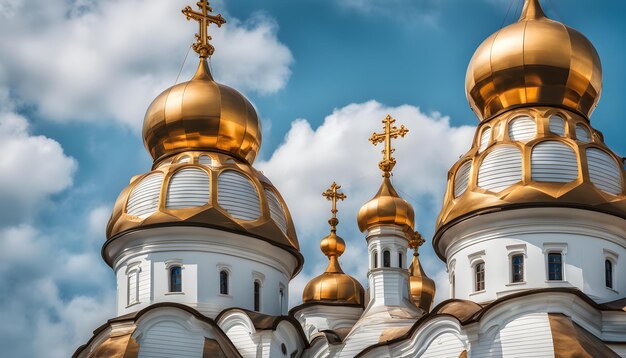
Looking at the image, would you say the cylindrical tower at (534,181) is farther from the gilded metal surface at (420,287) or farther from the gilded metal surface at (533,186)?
the gilded metal surface at (420,287)

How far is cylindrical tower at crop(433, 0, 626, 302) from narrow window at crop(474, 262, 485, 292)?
0.9 inches

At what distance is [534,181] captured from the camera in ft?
80.6

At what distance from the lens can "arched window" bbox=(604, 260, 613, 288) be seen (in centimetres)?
2422

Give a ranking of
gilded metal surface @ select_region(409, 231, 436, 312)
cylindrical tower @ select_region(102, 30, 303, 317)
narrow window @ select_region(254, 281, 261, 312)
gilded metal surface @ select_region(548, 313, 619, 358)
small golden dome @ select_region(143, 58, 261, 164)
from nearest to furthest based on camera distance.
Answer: gilded metal surface @ select_region(548, 313, 619, 358) → cylindrical tower @ select_region(102, 30, 303, 317) → narrow window @ select_region(254, 281, 261, 312) → small golden dome @ select_region(143, 58, 261, 164) → gilded metal surface @ select_region(409, 231, 436, 312)

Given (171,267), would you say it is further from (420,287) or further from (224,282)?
(420,287)

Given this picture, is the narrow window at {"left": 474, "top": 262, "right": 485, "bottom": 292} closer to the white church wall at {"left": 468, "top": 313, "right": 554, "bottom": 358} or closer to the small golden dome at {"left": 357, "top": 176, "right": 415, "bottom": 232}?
the white church wall at {"left": 468, "top": 313, "right": 554, "bottom": 358}

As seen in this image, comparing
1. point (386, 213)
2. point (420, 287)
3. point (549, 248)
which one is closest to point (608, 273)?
point (549, 248)

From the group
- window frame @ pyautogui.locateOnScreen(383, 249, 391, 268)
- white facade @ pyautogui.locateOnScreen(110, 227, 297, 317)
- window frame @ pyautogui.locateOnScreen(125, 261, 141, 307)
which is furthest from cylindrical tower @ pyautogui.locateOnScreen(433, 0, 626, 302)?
window frame @ pyautogui.locateOnScreen(125, 261, 141, 307)

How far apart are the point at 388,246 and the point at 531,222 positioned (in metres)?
3.35

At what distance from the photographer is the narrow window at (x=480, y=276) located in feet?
81.0

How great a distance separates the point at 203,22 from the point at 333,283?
280 inches

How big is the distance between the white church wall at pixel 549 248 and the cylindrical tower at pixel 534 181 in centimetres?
2

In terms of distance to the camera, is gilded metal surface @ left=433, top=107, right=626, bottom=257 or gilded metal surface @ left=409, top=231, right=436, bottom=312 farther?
gilded metal surface @ left=409, top=231, right=436, bottom=312

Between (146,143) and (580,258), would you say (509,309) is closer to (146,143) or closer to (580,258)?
(580,258)
